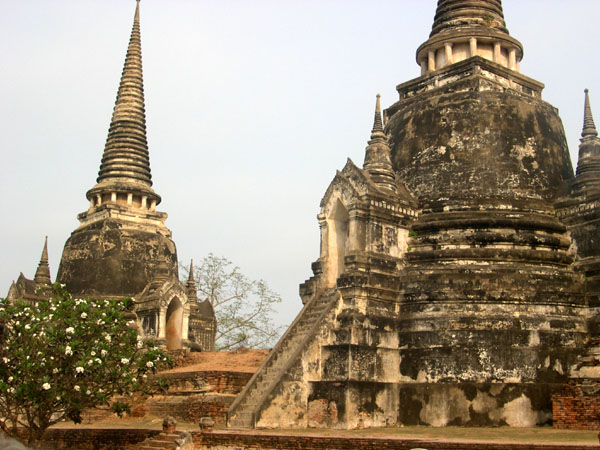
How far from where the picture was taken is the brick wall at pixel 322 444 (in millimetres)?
10805

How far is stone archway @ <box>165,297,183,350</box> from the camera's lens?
27.2 meters

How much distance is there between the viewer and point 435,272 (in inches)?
713

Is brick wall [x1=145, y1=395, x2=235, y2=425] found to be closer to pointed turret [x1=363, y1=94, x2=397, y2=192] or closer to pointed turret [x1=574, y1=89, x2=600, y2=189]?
pointed turret [x1=363, y1=94, x2=397, y2=192]

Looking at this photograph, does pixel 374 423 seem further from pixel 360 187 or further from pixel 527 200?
pixel 527 200

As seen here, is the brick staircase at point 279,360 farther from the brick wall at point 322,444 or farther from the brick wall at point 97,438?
the brick wall at point 322,444

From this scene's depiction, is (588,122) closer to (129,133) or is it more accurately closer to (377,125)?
(377,125)

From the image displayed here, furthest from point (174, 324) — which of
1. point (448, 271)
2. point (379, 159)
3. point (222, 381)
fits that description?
point (448, 271)

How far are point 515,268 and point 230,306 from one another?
71.1 ft

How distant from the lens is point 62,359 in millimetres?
13867

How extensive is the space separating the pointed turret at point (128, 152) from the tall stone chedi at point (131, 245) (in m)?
0.04

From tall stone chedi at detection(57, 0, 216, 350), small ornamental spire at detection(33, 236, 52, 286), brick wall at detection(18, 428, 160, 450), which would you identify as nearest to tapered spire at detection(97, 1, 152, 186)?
tall stone chedi at detection(57, 0, 216, 350)

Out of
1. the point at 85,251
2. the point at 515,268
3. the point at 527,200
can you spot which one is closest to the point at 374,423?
the point at 515,268

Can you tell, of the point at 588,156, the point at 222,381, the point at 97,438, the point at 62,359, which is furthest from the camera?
the point at 588,156

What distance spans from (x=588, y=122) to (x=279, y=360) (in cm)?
966
